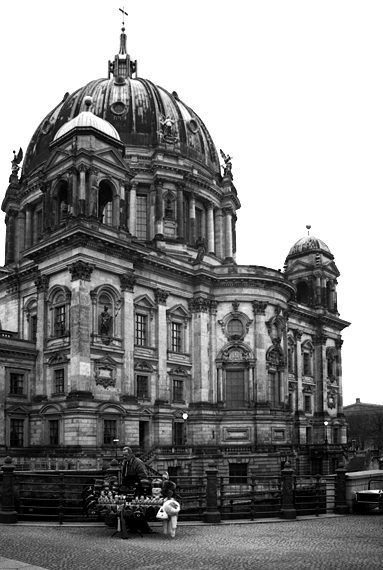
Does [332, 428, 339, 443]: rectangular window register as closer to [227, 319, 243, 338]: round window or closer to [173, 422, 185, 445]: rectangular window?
[227, 319, 243, 338]: round window

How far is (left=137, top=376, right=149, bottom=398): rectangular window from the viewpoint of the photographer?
48.8m

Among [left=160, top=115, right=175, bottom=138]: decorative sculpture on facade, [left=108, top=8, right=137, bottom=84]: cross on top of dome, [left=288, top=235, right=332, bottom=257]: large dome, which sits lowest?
[left=288, top=235, right=332, bottom=257]: large dome

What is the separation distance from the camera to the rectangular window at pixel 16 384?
46719 millimetres

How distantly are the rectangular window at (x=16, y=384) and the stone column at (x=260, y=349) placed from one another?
18686 mm

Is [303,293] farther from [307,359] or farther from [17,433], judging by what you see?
[17,433]

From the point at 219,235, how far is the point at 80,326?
2648 cm

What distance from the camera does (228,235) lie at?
67.2 m

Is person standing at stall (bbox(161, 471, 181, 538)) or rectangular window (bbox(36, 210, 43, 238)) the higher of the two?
rectangular window (bbox(36, 210, 43, 238))

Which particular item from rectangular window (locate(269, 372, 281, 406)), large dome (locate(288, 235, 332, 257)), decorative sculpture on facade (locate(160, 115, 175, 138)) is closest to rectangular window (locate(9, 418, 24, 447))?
rectangular window (locate(269, 372, 281, 406))

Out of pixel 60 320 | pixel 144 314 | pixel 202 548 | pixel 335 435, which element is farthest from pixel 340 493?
pixel 335 435

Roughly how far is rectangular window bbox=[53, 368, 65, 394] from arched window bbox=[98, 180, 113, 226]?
1167 cm

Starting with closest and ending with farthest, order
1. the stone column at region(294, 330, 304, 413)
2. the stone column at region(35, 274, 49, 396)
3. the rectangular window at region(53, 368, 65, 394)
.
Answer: the rectangular window at region(53, 368, 65, 394) < the stone column at region(35, 274, 49, 396) < the stone column at region(294, 330, 304, 413)

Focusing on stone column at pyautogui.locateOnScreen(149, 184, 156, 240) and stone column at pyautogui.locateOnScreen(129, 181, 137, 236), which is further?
stone column at pyautogui.locateOnScreen(149, 184, 156, 240)

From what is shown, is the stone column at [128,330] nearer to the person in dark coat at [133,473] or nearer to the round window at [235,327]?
the round window at [235,327]
